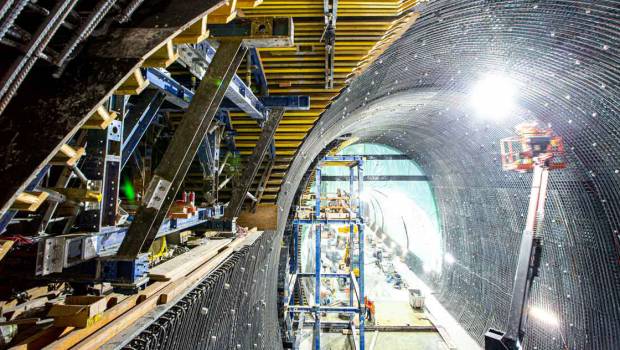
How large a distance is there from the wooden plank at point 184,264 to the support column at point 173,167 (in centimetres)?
53

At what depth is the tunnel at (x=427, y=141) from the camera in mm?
1426

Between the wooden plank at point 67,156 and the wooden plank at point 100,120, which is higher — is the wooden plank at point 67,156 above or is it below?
below

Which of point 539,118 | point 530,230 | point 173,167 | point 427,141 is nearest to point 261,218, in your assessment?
point 173,167

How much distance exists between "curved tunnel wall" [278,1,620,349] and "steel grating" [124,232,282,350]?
256 cm

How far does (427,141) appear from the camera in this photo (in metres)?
14.0

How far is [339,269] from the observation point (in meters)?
18.5

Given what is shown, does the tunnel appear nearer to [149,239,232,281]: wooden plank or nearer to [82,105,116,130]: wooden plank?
[149,239,232,281]: wooden plank

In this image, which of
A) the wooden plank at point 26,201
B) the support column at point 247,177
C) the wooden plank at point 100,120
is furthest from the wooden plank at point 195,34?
the support column at point 247,177

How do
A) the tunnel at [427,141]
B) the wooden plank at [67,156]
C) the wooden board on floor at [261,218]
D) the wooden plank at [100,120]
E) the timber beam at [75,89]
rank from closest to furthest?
the timber beam at [75,89], the tunnel at [427,141], the wooden plank at [67,156], the wooden plank at [100,120], the wooden board on floor at [261,218]

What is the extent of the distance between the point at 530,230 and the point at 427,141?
27.8ft

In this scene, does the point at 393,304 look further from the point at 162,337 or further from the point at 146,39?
the point at 146,39

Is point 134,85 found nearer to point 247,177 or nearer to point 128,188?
point 247,177

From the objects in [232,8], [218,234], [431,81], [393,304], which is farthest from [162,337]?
[393,304]

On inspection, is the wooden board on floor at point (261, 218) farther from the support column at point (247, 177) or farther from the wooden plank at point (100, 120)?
the wooden plank at point (100, 120)
